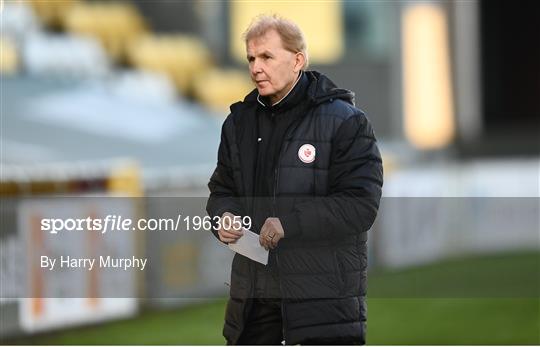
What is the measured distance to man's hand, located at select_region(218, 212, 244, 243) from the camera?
9.64ft

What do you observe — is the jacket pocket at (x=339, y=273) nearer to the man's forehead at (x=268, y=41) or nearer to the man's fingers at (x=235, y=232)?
the man's fingers at (x=235, y=232)

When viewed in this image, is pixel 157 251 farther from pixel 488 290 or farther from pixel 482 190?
pixel 482 190

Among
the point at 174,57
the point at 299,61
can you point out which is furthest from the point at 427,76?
the point at 299,61

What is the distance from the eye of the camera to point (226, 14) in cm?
1084

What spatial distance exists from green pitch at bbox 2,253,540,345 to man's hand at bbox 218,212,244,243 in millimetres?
1621

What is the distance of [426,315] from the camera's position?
21.9 ft

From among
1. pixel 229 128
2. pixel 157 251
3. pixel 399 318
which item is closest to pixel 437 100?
pixel 399 318

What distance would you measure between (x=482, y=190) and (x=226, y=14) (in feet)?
8.27

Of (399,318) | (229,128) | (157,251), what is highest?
(229,128)

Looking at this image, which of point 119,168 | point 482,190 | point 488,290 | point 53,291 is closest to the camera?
point 53,291

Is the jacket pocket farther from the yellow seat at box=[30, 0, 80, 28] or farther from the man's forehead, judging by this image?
the yellow seat at box=[30, 0, 80, 28]

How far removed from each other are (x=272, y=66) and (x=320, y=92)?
120mm

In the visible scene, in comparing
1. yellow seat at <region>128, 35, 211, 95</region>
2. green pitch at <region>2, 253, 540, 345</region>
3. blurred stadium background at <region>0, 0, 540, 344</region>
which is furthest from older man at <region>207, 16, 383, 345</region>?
yellow seat at <region>128, 35, 211, 95</region>

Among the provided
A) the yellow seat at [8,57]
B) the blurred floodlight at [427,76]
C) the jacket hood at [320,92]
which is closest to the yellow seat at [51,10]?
the yellow seat at [8,57]
